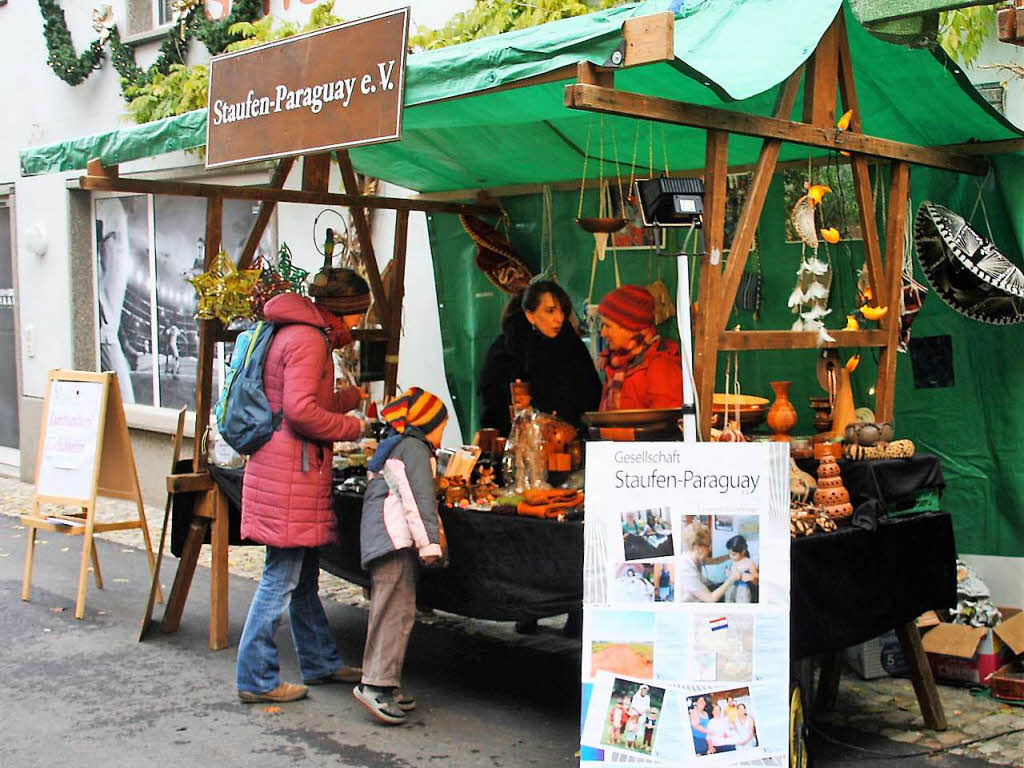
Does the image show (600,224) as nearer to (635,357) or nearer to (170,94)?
(635,357)

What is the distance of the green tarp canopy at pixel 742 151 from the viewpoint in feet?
14.8

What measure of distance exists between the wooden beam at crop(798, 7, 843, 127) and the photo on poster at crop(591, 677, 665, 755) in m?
2.21

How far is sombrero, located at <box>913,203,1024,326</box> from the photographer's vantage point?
5422 mm

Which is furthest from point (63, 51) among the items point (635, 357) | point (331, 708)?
point (331, 708)

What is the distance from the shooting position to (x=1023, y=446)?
5.72 meters

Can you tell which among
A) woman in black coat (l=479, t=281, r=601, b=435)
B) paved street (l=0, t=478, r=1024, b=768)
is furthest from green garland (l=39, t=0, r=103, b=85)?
woman in black coat (l=479, t=281, r=601, b=435)

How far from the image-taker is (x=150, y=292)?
A: 11773 millimetres

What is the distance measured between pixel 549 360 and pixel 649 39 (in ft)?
9.54

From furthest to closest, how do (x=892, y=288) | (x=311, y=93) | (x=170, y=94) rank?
(x=170, y=94)
(x=892, y=288)
(x=311, y=93)

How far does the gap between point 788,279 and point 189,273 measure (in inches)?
250

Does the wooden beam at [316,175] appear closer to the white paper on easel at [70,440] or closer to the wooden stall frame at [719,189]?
the wooden stall frame at [719,189]

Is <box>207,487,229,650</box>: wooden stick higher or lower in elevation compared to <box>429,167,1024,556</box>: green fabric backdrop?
lower

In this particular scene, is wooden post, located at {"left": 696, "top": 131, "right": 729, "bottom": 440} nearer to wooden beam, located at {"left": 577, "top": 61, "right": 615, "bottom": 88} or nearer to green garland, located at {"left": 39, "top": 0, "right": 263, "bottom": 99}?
wooden beam, located at {"left": 577, "top": 61, "right": 615, "bottom": 88}

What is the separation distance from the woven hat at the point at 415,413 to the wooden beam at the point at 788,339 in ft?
Answer: 3.93
